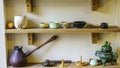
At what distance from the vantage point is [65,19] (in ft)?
5.80

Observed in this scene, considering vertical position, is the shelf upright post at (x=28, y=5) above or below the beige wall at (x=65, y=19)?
above

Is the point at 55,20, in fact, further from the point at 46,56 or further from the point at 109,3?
the point at 109,3

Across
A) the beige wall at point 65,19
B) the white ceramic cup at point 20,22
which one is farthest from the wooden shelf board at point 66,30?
the beige wall at point 65,19

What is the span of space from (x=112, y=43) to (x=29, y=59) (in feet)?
2.22

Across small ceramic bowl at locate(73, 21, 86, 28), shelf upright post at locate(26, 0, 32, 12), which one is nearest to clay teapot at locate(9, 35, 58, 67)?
shelf upright post at locate(26, 0, 32, 12)

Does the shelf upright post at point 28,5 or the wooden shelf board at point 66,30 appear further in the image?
the shelf upright post at point 28,5

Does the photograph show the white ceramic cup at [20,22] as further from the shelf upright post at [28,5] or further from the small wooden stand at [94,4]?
the small wooden stand at [94,4]

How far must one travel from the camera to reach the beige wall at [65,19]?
Result: 69.0 inches

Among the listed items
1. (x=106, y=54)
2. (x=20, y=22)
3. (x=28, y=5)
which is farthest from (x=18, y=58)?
(x=106, y=54)

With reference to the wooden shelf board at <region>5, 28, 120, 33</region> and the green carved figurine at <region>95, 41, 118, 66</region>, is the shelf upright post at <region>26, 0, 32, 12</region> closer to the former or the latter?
the wooden shelf board at <region>5, 28, 120, 33</region>

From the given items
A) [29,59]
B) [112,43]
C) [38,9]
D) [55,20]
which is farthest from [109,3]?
[29,59]

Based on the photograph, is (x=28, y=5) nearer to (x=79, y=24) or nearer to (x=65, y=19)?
(x=65, y=19)

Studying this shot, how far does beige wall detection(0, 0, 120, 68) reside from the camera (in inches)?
69.0

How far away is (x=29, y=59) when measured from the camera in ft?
5.98
